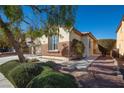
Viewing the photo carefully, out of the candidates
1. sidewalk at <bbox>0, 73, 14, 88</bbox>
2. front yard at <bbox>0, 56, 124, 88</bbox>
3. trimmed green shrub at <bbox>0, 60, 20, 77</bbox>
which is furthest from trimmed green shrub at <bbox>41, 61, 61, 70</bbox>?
sidewalk at <bbox>0, 73, 14, 88</bbox>

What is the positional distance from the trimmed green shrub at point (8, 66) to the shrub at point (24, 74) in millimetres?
1258

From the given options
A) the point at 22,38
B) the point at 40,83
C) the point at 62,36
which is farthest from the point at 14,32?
the point at 40,83

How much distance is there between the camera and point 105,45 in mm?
8883

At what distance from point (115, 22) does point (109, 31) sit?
36 cm

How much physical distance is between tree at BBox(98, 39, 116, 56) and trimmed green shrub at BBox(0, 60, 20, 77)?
10.4 ft

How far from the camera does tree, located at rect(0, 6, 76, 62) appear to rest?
24.7 feet

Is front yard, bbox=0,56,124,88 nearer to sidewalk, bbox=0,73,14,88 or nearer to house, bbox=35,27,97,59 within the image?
sidewalk, bbox=0,73,14,88

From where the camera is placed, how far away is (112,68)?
9.38 metres

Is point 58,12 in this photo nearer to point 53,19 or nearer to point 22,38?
point 53,19

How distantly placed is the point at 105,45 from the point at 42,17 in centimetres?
257

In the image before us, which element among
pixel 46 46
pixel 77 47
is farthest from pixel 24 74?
pixel 77 47

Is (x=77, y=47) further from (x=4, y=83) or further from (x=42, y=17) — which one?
(x=4, y=83)

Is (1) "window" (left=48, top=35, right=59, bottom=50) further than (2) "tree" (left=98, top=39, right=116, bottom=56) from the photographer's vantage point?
No

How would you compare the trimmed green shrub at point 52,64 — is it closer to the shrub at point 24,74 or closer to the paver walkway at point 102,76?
the shrub at point 24,74
